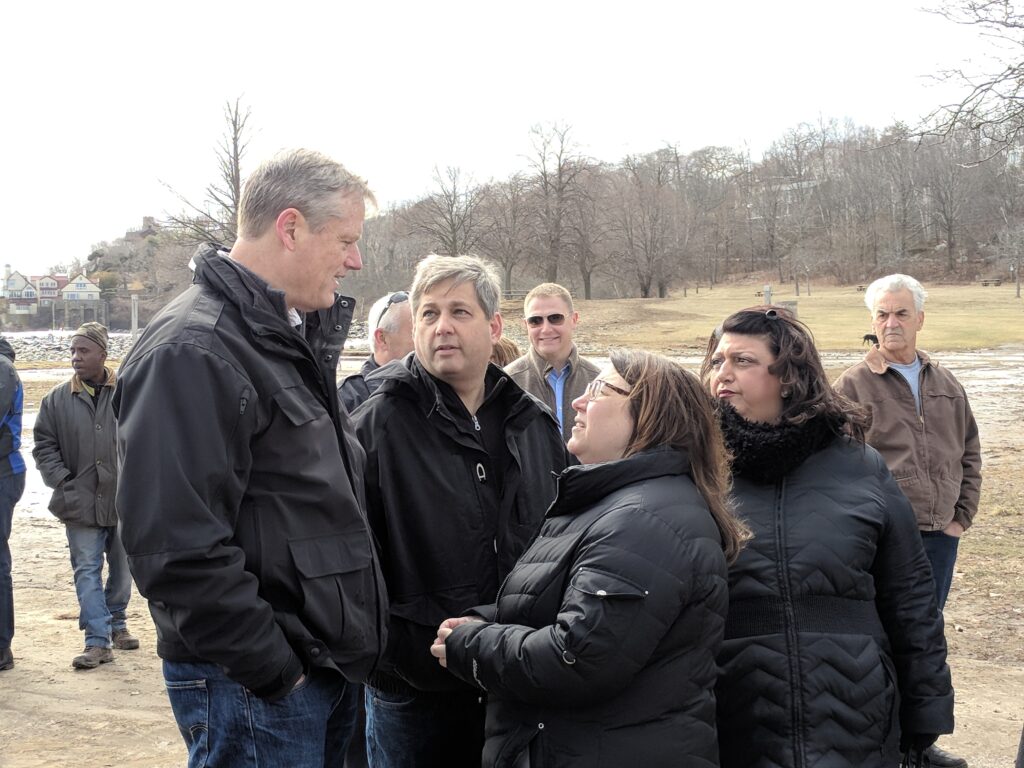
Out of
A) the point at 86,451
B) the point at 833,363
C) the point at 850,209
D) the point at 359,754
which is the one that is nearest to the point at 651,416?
the point at 359,754

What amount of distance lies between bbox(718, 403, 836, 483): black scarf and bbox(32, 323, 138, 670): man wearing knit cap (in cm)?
461

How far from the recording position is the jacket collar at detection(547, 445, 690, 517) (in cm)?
241

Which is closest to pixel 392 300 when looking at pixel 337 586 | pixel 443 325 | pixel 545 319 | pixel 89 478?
pixel 545 319

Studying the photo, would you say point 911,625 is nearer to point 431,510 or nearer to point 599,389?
point 599,389

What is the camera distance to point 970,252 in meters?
66.5

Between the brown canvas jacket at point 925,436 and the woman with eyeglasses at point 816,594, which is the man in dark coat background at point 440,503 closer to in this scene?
the woman with eyeglasses at point 816,594

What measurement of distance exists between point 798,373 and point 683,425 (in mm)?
668

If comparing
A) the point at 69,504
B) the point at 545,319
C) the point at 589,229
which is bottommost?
the point at 69,504

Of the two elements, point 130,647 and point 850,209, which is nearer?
point 130,647

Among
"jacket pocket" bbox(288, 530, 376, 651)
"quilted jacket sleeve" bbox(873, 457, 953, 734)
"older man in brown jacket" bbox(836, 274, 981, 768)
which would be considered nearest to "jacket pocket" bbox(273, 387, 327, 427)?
"jacket pocket" bbox(288, 530, 376, 651)

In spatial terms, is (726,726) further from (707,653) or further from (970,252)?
(970,252)

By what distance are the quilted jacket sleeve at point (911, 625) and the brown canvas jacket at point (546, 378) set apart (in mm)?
3167

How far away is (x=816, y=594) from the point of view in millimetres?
2703

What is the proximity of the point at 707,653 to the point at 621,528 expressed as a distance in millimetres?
400
